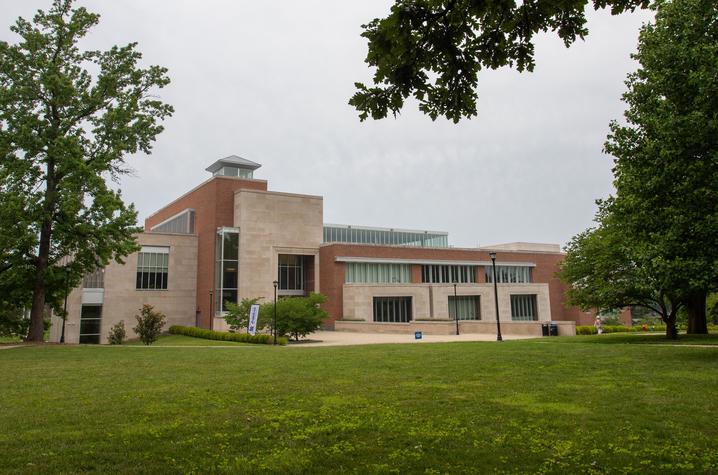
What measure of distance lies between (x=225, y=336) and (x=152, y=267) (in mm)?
18840

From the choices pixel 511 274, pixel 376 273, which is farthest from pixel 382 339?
pixel 511 274

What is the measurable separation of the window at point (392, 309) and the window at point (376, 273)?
2.73 meters

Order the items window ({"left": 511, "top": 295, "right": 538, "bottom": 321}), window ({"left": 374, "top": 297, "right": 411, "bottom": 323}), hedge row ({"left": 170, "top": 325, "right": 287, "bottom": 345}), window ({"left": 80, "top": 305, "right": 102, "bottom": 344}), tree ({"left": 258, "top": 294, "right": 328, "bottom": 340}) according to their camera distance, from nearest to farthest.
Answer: hedge row ({"left": 170, "top": 325, "right": 287, "bottom": 345})
tree ({"left": 258, "top": 294, "right": 328, "bottom": 340})
window ({"left": 80, "top": 305, "right": 102, "bottom": 344})
window ({"left": 374, "top": 297, "right": 411, "bottom": 323})
window ({"left": 511, "top": 295, "right": 538, "bottom": 321})

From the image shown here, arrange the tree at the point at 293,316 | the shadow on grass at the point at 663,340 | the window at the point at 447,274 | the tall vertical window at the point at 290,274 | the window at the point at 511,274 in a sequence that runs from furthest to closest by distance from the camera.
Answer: the window at the point at 511,274, the window at the point at 447,274, the tall vertical window at the point at 290,274, the tree at the point at 293,316, the shadow on grass at the point at 663,340

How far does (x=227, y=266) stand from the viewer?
4859cm

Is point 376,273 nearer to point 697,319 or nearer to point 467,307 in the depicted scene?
point 467,307

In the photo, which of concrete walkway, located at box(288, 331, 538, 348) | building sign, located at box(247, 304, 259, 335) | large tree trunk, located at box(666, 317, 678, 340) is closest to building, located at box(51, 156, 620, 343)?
concrete walkway, located at box(288, 331, 538, 348)

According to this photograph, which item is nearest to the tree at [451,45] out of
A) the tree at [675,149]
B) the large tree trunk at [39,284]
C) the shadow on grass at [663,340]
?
the tree at [675,149]

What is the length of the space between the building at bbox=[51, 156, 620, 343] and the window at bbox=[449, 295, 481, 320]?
0.10 meters

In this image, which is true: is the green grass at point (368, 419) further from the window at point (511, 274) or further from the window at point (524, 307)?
the window at point (511, 274)

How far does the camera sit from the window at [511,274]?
60784mm

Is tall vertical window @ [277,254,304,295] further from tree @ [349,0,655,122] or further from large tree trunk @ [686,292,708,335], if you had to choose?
tree @ [349,0,655,122]

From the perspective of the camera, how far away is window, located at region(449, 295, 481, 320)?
53.3m

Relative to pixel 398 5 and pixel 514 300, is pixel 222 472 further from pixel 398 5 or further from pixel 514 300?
pixel 514 300
